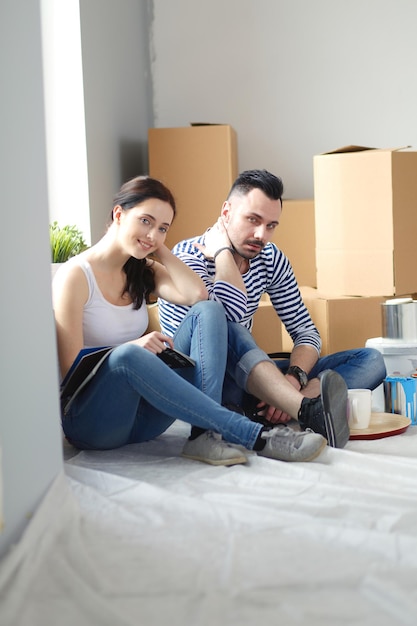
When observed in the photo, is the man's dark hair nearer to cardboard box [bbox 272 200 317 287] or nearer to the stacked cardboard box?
the stacked cardboard box

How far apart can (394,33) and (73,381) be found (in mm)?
2701

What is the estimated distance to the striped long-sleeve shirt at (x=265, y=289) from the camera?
2.46 meters

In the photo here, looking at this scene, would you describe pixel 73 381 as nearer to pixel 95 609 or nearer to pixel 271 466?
pixel 271 466

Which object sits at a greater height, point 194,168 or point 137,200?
→ point 194,168

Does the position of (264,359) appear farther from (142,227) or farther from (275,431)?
(142,227)

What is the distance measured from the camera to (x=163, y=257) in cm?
228

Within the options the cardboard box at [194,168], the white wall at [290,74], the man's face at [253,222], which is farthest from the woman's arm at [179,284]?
the white wall at [290,74]

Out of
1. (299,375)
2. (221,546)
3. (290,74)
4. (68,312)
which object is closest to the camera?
(221,546)

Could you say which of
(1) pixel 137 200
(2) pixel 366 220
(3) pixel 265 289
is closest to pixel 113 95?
(2) pixel 366 220

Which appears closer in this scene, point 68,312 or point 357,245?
point 68,312

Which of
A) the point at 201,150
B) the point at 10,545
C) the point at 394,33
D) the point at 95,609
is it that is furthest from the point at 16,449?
the point at 394,33

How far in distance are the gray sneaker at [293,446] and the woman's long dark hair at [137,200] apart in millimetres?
530

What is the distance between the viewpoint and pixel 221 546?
1.40 metres

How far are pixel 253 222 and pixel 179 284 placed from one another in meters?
0.33
